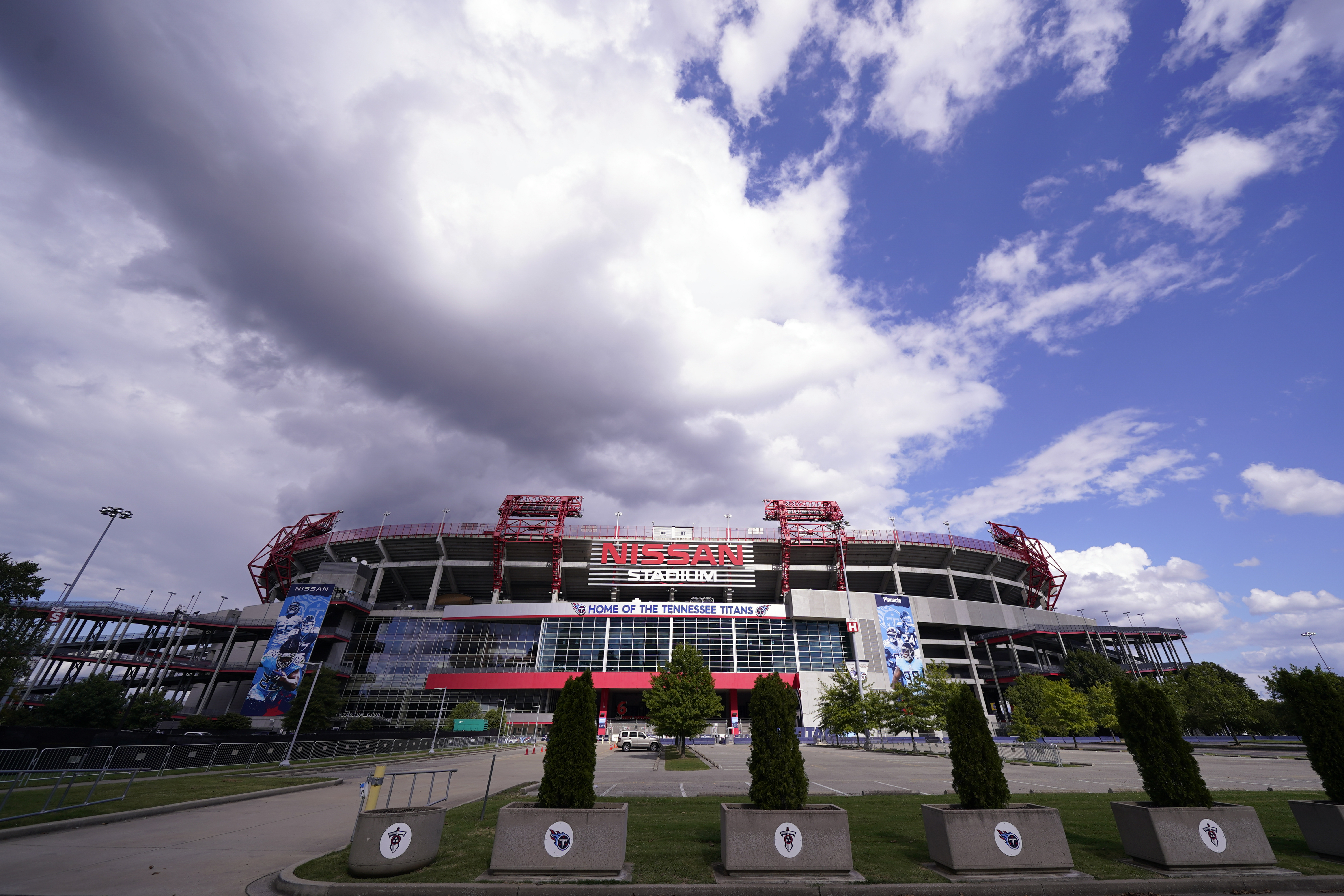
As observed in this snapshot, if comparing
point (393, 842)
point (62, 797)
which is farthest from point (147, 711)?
point (393, 842)

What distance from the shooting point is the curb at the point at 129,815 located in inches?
470

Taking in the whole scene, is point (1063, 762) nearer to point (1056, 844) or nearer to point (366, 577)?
point (1056, 844)

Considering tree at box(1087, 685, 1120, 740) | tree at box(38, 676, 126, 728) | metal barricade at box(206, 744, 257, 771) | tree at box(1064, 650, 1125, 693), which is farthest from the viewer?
tree at box(1064, 650, 1125, 693)

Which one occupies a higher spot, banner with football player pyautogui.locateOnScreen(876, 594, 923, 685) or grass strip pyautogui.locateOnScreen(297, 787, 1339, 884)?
banner with football player pyautogui.locateOnScreen(876, 594, 923, 685)

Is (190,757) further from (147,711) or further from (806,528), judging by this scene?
(806,528)

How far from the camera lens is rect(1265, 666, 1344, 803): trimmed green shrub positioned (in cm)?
966

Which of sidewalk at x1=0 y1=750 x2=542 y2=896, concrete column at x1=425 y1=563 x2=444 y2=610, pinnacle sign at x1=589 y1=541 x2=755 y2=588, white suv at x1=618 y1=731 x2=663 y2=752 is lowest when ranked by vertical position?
sidewalk at x1=0 y1=750 x2=542 y2=896

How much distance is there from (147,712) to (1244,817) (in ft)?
236

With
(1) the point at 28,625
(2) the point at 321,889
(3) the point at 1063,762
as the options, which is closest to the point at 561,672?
(1) the point at 28,625

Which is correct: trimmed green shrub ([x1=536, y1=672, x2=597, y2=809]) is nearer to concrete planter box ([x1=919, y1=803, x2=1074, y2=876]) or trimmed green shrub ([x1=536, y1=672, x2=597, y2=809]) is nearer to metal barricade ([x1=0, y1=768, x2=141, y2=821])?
concrete planter box ([x1=919, y1=803, x2=1074, y2=876])

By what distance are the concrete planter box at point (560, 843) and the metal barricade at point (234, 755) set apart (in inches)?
1054

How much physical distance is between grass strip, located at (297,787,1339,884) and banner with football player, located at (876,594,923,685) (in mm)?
56969

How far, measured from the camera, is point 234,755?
27.3 metres

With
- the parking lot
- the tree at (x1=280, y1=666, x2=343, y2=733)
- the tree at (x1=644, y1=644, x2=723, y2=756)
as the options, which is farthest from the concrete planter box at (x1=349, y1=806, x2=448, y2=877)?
the tree at (x1=280, y1=666, x2=343, y2=733)
